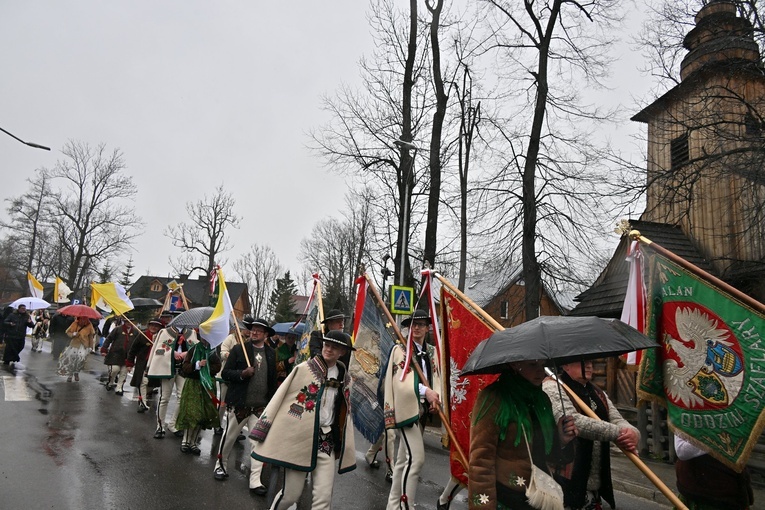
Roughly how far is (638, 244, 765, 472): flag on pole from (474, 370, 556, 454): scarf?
4.67ft

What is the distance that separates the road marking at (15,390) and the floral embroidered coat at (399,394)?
9.16m

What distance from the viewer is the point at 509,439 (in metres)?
3.09

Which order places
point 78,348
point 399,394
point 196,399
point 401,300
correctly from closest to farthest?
1. point 399,394
2. point 196,399
3. point 401,300
4. point 78,348

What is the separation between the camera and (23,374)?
15164mm

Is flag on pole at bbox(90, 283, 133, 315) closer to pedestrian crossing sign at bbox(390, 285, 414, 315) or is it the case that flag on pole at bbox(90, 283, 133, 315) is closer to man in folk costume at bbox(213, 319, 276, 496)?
pedestrian crossing sign at bbox(390, 285, 414, 315)

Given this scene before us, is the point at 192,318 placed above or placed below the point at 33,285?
below

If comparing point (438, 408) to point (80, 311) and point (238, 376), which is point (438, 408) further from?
point (80, 311)

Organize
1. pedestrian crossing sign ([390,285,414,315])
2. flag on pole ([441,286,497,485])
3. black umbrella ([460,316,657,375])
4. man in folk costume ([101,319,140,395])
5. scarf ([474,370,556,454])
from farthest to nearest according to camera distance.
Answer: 1. pedestrian crossing sign ([390,285,414,315])
2. man in folk costume ([101,319,140,395])
3. flag on pole ([441,286,497,485])
4. scarf ([474,370,556,454])
5. black umbrella ([460,316,657,375])

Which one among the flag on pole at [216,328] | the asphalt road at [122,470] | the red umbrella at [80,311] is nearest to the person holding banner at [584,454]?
the asphalt road at [122,470]

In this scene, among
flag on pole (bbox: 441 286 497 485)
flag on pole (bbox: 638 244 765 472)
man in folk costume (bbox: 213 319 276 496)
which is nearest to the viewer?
flag on pole (bbox: 638 244 765 472)

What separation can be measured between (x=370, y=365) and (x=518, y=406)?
129 inches

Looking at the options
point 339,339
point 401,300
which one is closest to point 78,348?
point 401,300

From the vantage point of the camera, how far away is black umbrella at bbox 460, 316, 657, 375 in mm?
2955

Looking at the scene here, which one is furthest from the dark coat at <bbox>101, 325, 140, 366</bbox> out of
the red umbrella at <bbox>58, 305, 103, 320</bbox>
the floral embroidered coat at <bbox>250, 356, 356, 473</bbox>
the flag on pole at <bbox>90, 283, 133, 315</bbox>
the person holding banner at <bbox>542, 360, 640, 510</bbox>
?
the person holding banner at <bbox>542, 360, 640, 510</bbox>
